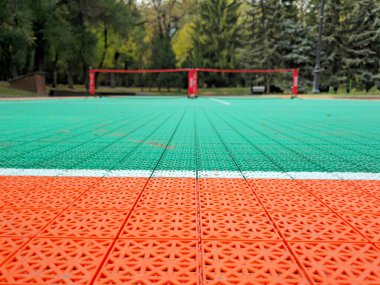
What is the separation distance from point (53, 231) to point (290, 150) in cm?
382

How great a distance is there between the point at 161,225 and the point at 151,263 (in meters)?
0.50

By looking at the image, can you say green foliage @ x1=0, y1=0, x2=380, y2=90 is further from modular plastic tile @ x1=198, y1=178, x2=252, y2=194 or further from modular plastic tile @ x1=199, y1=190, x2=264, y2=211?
modular plastic tile @ x1=199, y1=190, x2=264, y2=211

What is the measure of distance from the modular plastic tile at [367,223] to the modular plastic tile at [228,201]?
2.10 feet

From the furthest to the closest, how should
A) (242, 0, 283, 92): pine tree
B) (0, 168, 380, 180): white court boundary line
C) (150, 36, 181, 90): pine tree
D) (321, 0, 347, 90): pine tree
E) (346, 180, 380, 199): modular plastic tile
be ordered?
(150, 36, 181, 90): pine tree, (242, 0, 283, 92): pine tree, (321, 0, 347, 90): pine tree, (0, 168, 380, 180): white court boundary line, (346, 180, 380, 199): modular plastic tile

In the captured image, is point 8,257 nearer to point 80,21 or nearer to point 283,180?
point 283,180

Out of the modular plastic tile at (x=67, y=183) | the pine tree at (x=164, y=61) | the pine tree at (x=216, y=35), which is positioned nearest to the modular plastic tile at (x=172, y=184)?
the modular plastic tile at (x=67, y=183)

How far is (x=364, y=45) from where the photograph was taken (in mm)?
37750

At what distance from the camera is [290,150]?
5113 millimetres

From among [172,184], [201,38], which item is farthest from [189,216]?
[201,38]

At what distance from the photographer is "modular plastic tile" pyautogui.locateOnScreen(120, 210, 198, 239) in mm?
2152

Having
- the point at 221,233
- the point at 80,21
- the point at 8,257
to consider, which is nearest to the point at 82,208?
the point at 8,257

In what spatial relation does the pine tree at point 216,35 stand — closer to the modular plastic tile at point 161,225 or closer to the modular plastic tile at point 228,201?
the modular plastic tile at point 228,201

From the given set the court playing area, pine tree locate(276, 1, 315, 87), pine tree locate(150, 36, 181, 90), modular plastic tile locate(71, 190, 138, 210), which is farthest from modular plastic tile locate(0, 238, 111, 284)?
pine tree locate(150, 36, 181, 90)

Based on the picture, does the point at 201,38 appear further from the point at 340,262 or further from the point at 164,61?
the point at 340,262
